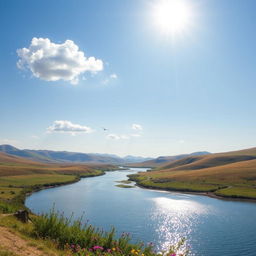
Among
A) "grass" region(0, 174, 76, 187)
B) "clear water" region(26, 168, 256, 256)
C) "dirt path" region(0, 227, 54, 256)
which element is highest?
"dirt path" region(0, 227, 54, 256)

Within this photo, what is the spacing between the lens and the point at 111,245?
19438mm

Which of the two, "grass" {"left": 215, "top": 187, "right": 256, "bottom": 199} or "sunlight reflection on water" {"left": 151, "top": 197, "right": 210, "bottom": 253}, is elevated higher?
"grass" {"left": 215, "top": 187, "right": 256, "bottom": 199}

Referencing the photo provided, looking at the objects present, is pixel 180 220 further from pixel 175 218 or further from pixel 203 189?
pixel 203 189

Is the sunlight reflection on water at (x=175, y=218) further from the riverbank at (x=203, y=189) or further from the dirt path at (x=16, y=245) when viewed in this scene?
the dirt path at (x=16, y=245)

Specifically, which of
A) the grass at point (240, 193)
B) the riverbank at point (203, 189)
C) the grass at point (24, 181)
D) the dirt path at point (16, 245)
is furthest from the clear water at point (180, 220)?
the grass at point (24, 181)

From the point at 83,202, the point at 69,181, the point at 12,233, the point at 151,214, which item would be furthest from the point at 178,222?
the point at 69,181

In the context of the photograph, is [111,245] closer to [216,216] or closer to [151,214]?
[151,214]

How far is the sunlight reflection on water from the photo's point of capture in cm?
5112

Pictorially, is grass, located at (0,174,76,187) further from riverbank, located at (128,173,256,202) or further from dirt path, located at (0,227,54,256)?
dirt path, located at (0,227,54,256)

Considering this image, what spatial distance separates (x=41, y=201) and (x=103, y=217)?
111ft

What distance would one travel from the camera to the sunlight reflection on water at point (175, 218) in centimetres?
5112

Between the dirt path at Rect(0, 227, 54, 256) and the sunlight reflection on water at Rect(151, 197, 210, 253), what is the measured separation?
33.9 m

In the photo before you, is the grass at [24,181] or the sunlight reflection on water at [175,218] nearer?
the sunlight reflection on water at [175,218]

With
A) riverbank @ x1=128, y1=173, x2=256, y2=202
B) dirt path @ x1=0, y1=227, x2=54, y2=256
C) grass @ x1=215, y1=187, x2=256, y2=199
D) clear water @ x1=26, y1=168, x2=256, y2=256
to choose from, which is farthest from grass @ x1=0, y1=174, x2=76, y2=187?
dirt path @ x1=0, y1=227, x2=54, y2=256
